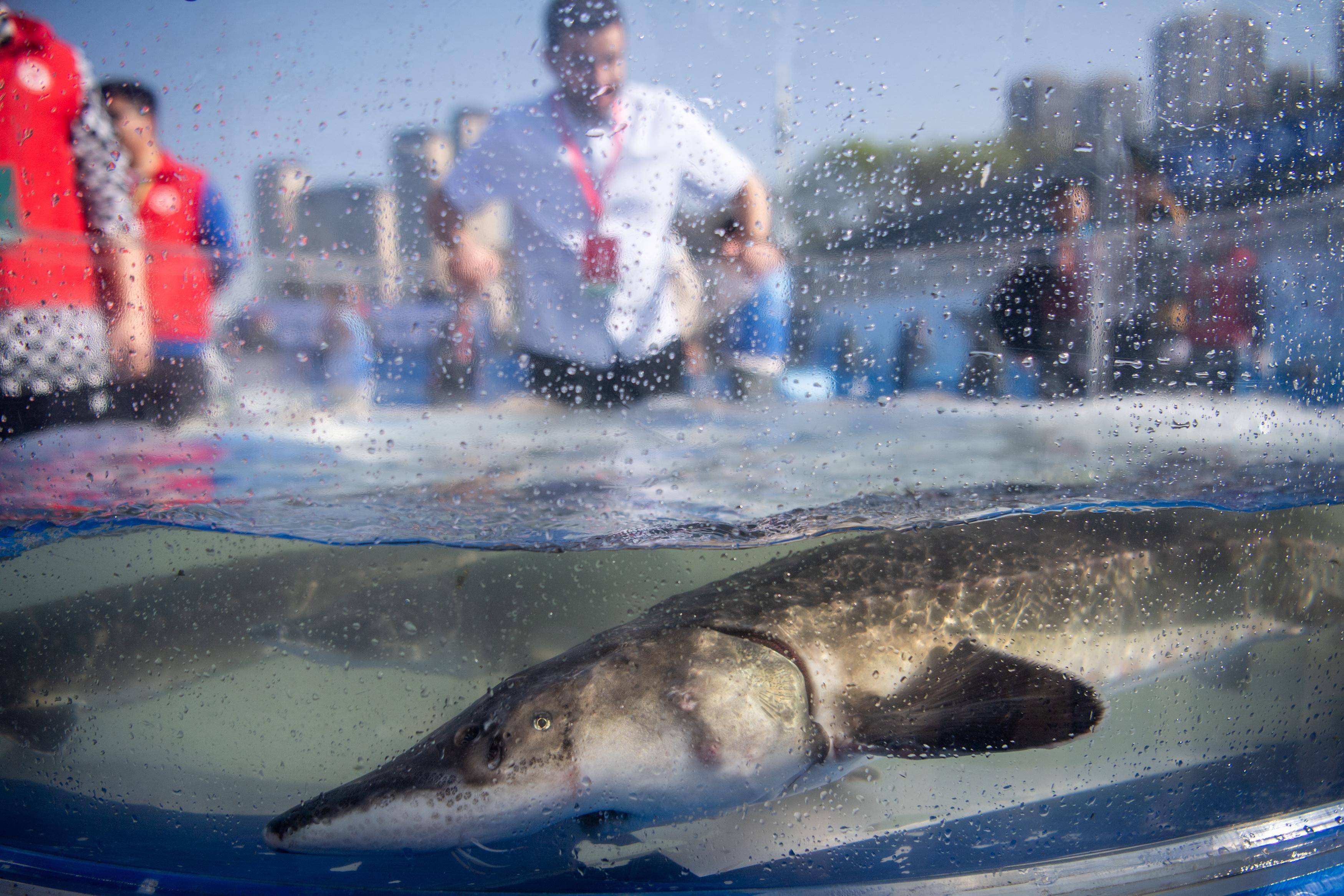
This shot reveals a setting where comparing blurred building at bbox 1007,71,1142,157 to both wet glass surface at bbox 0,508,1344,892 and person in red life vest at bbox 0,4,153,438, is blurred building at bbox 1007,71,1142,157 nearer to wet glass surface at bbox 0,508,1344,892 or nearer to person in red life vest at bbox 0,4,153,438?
wet glass surface at bbox 0,508,1344,892

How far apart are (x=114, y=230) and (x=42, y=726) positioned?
1.03 m

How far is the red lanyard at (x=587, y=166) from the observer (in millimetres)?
1435

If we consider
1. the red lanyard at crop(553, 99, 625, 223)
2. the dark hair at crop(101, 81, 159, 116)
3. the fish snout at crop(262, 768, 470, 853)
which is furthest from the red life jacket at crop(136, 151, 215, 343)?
the fish snout at crop(262, 768, 470, 853)

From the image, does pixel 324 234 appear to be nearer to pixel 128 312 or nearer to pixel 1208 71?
pixel 128 312

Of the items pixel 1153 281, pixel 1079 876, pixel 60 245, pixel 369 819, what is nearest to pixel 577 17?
pixel 60 245

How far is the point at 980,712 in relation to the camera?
156 cm

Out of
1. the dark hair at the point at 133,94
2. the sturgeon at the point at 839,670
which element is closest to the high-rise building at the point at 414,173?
the dark hair at the point at 133,94

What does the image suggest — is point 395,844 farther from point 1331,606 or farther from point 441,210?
point 1331,606

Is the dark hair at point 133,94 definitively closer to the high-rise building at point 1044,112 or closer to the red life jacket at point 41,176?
the red life jacket at point 41,176

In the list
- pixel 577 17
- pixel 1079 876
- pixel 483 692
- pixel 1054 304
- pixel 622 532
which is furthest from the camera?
pixel 622 532

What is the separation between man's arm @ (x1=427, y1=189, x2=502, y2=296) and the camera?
1431mm

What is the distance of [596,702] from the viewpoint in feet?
5.08

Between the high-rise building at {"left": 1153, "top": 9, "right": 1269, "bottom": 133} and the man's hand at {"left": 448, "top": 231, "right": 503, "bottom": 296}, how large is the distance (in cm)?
139

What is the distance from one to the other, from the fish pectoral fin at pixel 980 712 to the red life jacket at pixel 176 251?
5.38 ft
